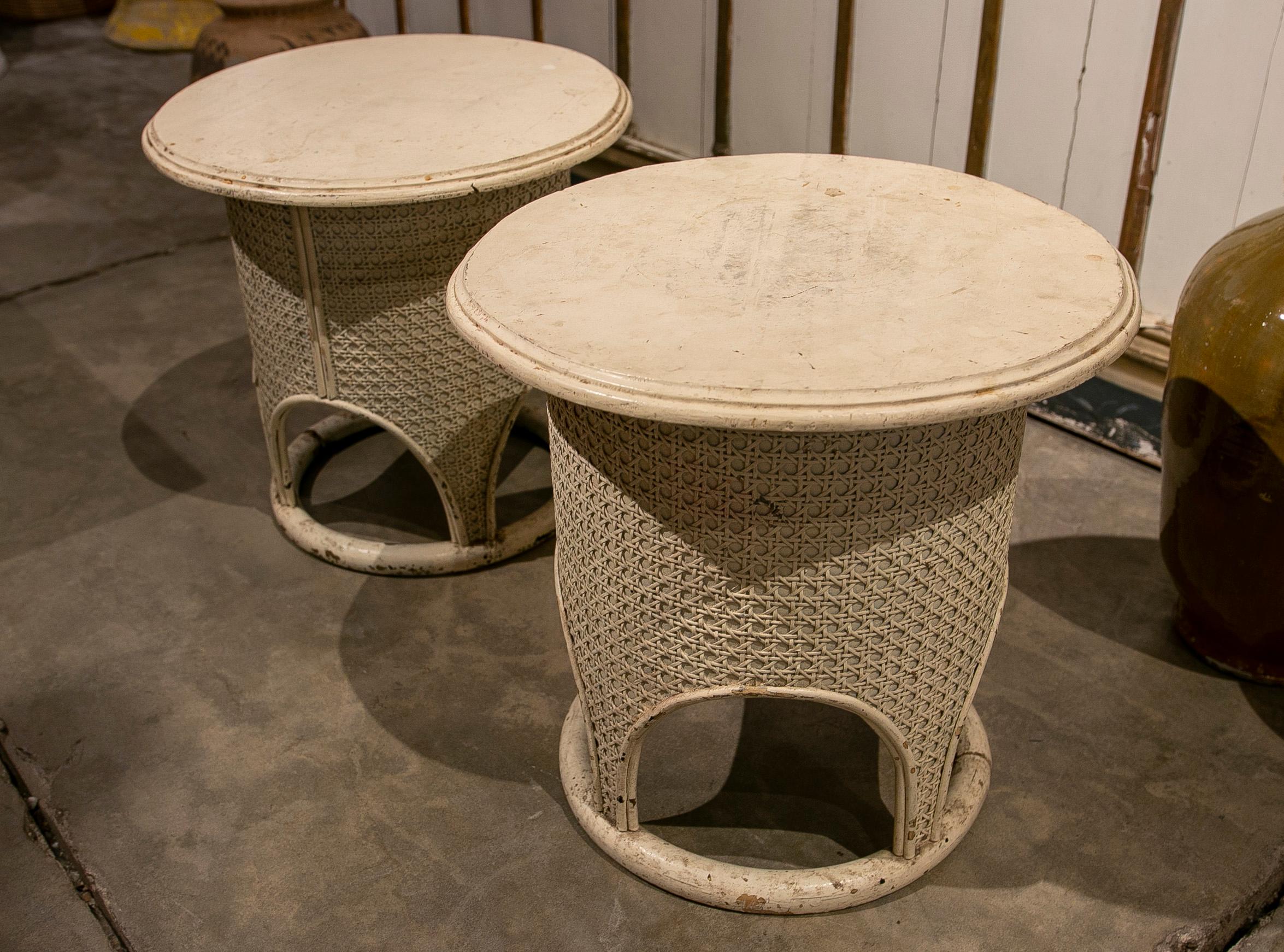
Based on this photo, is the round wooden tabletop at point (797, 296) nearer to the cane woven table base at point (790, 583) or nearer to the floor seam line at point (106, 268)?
the cane woven table base at point (790, 583)

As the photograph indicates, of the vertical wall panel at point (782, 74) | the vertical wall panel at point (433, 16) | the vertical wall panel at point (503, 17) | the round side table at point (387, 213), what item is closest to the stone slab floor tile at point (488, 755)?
the round side table at point (387, 213)

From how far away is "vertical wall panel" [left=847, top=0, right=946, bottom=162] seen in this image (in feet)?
8.78

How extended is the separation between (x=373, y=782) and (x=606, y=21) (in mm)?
2499

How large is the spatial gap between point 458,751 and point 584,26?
2.51 metres

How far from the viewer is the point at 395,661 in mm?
2086

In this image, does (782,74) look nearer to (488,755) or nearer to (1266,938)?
(488,755)

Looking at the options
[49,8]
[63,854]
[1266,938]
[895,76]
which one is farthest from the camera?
[49,8]

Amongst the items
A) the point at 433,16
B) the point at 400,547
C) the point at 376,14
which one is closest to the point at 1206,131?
the point at 400,547

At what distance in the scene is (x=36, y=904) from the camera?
1667 mm

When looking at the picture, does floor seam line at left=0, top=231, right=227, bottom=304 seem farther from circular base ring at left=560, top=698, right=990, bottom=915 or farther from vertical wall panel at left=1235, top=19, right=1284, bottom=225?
vertical wall panel at left=1235, top=19, right=1284, bottom=225

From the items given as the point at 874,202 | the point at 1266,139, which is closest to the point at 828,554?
the point at 874,202

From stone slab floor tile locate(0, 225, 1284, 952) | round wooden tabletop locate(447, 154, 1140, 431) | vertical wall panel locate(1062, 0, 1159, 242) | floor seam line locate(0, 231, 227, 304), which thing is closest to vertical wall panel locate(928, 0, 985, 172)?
vertical wall panel locate(1062, 0, 1159, 242)

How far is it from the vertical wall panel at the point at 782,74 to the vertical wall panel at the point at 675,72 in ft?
0.34

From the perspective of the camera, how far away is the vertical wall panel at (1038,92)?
2.42m
